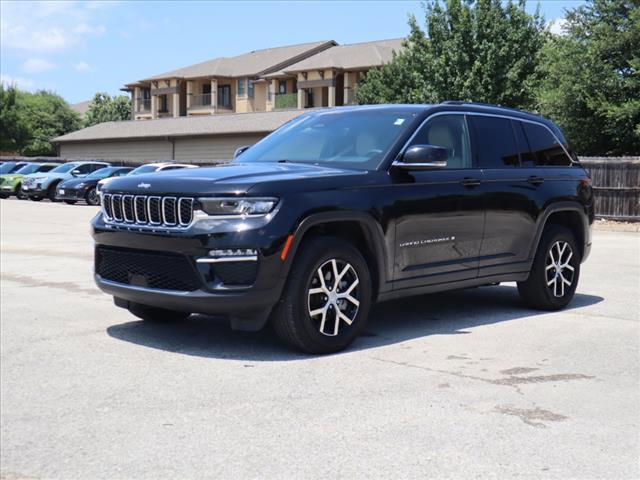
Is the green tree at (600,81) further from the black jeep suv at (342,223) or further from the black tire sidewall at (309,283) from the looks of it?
the black tire sidewall at (309,283)

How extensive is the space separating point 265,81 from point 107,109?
4104 centimetres

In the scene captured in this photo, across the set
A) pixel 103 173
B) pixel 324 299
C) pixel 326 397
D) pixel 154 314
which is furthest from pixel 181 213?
pixel 103 173

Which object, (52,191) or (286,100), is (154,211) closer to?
(52,191)

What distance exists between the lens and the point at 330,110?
7.85m

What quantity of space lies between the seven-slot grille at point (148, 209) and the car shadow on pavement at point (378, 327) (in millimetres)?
986

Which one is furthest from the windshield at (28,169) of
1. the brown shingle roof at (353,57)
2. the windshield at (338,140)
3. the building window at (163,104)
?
the building window at (163,104)

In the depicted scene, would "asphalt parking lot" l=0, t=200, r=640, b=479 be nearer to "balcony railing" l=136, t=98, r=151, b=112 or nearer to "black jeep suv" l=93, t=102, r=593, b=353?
"black jeep suv" l=93, t=102, r=593, b=353

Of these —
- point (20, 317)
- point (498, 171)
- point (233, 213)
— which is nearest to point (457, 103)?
point (498, 171)

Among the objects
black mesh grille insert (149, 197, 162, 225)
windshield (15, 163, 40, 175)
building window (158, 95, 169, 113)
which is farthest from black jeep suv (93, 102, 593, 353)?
building window (158, 95, 169, 113)

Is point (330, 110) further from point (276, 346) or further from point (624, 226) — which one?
point (624, 226)

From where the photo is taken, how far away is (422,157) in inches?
261

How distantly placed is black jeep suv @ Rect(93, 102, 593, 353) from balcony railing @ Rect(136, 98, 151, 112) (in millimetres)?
71592

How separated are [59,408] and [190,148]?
157 ft

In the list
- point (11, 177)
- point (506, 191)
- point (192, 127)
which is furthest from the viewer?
point (192, 127)
